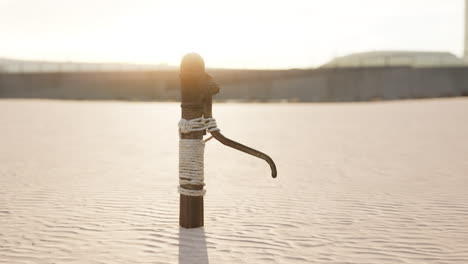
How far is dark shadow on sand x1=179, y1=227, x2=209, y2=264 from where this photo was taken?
204 inches

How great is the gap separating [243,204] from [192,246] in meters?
2.04

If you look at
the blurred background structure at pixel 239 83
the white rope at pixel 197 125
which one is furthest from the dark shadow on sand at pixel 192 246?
the blurred background structure at pixel 239 83

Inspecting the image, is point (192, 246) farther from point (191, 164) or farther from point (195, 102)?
point (195, 102)

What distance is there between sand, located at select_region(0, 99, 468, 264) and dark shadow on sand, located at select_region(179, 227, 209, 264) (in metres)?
0.01

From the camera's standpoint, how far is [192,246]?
559cm

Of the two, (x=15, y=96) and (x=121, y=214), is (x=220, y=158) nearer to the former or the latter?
(x=121, y=214)

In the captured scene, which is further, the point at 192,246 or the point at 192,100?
the point at 192,100

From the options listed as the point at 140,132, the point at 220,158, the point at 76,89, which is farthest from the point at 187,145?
the point at 76,89

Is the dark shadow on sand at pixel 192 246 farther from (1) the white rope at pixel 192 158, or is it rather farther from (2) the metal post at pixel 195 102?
(1) the white rope at pixel 192 158

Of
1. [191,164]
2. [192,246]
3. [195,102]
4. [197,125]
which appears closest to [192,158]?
[191,164]

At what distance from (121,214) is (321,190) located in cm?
314

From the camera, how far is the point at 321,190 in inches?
340

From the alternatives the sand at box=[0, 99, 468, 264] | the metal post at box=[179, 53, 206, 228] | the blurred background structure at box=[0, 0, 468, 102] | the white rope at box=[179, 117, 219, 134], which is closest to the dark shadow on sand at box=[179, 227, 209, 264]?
the sand at box=[0, 99, 468, 264]

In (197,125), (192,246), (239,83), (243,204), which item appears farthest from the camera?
(239,83)
